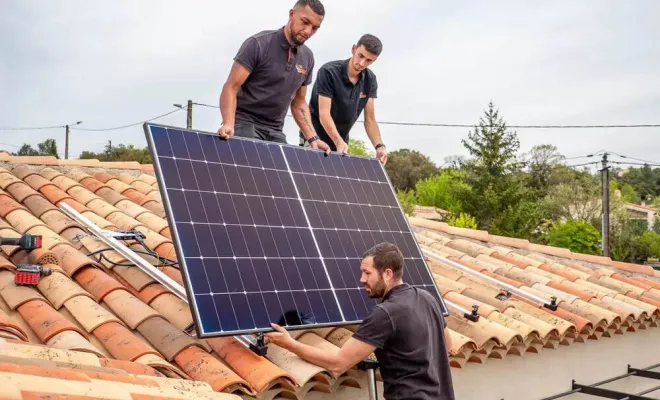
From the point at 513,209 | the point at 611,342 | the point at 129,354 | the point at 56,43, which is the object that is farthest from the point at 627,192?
the point at 129,354

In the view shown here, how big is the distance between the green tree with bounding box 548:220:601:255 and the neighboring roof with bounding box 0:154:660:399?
39.4 meters

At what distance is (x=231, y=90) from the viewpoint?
20.4 feet

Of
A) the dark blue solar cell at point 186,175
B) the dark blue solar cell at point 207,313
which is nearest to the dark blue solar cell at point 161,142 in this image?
the dark blue solar cell at point 186,175

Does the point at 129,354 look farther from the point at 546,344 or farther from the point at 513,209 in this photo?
the point at 513,209

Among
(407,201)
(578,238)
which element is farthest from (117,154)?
(578,238)

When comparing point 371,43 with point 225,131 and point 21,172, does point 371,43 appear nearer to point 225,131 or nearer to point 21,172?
point 225,131

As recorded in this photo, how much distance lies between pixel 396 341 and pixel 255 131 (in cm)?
321

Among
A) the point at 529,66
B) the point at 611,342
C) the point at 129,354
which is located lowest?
the point at 611,342

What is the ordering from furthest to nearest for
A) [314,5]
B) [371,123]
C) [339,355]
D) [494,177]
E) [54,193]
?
[494,177], [371,123], [54,193], [314,5], [339,355]

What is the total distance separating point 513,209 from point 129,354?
165ft

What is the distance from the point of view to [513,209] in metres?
52.2

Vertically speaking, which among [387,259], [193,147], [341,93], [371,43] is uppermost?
[371,43]

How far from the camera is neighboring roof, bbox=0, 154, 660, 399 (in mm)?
3789

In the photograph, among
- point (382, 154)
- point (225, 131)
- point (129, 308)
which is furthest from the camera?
point (382, 154)
